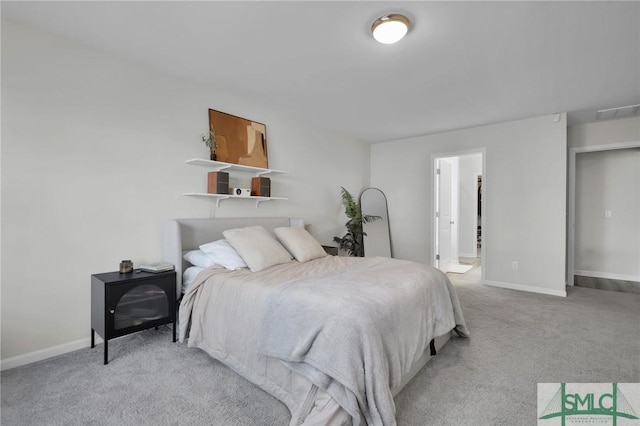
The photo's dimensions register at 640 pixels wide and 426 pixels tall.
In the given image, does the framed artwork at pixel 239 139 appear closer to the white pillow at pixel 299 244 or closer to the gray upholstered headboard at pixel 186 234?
the gray upholstered headboard at pixel 186 234

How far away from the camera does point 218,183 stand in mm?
3098

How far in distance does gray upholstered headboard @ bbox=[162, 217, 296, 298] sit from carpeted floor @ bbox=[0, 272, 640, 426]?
69 cm

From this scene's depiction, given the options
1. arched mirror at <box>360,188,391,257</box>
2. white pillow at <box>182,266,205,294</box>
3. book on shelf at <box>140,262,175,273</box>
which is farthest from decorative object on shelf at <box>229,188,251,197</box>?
arched mirror at <box>360,188,391,257</box>

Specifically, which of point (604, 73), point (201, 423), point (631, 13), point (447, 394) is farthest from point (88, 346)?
point (604, 73)

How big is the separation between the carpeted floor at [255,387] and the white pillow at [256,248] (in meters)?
0.83

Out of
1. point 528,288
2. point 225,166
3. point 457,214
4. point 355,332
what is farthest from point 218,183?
point 457,214

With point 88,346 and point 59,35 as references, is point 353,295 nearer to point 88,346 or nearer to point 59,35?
point 88,346

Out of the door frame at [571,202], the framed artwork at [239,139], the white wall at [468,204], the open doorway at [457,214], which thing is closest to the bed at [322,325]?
the framed artwork at [239,139]

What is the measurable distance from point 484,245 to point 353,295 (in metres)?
3.66

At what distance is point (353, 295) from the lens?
1.74 metres

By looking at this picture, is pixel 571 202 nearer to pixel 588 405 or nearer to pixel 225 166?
pixel 588 405

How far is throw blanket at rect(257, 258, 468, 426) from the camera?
145 cm

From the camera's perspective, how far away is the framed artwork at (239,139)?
3.26 m

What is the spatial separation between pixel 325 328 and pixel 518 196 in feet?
13.2
